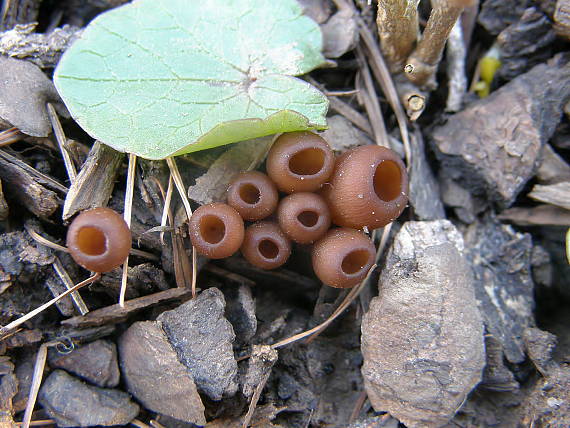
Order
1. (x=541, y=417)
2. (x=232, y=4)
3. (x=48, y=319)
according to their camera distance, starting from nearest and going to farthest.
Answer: (x=541, y=417), (x=48, y=319), (x=232, y=4)

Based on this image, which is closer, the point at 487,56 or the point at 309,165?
the point at 309,165

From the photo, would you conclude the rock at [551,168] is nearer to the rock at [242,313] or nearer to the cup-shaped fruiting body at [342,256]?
the cup-shaped fruiting body at [342,256]

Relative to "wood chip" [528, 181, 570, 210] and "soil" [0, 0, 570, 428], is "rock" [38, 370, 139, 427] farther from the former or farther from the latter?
"wood chip" [528, 181, 570, 210]

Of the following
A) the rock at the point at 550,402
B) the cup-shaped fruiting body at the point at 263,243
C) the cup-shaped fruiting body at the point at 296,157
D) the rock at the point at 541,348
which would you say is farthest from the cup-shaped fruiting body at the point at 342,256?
the rock at the point at 550,402

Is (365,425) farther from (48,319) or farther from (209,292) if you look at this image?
(48,319)

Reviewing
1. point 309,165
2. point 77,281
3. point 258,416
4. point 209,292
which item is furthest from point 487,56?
point 77,281

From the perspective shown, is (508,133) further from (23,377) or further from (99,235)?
(23,377)

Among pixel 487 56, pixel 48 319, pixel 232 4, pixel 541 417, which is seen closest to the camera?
pixel 541 417
